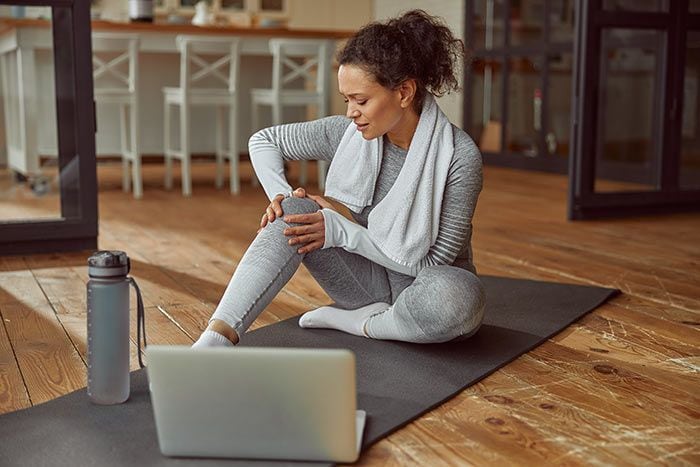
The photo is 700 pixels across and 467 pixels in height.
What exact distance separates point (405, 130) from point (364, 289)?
393mm

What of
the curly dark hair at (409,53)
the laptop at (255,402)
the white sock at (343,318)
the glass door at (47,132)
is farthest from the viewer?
the glass door at (47,132)

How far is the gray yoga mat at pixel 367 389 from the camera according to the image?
151 centimetres

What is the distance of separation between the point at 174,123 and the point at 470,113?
2.31m

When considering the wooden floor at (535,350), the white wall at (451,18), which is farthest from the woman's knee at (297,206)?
the white wall at (451,18)

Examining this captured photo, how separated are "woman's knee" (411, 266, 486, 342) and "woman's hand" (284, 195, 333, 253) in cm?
23

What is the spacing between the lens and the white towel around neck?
6.47 ft

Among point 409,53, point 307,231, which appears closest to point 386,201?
point 307,231

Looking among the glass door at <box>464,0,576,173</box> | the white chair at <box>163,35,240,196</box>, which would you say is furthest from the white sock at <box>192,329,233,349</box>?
the glass door at <box>464,0,576,173</box>

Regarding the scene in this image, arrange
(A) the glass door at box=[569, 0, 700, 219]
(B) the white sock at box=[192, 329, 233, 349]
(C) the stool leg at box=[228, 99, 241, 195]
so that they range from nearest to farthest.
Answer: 1. (B) the white sock at box=[192, 329, 233, 349]
2. (A) the glass door at box=[569, 0, 700, 219]
3. (C) the stool leg at box=[228, 99, 241, 195]

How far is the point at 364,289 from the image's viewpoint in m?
2.17

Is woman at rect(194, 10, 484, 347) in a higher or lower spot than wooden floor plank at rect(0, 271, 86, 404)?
higher

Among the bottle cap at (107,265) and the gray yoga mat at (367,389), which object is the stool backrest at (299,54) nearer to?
the gray yoga mat at (367,389)

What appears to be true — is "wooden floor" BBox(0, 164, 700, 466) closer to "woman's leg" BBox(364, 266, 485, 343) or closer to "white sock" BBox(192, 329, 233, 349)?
"woman's leg" BBox(364, 266, 485, 343)

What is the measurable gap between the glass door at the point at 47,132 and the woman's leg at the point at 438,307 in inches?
65.8
